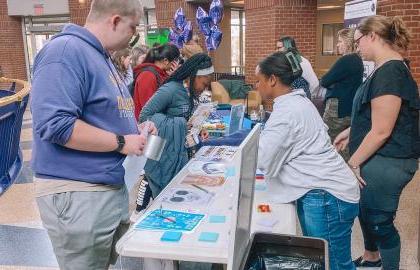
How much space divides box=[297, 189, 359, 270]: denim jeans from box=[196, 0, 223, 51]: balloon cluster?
766cm

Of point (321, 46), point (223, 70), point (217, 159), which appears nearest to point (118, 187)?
point (217, 159)

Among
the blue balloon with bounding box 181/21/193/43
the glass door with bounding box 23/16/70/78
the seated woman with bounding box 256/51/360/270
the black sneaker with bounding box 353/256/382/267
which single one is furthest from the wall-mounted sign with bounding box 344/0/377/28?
the glass door with bounding box 23/16/70/78

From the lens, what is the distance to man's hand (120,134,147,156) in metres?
1.51

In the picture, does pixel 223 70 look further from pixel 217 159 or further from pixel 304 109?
pixel 304 109

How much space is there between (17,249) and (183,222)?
1.92 m

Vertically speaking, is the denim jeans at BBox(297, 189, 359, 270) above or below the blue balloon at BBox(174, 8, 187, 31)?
below

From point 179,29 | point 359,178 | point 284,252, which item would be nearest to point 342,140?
point 359,178

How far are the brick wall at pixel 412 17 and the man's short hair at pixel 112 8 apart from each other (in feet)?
12.2

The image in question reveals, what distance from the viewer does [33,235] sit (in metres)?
3.25

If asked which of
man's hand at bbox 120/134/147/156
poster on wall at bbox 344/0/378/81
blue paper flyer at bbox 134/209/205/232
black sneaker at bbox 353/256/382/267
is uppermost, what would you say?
poster on wall at bbox 344/0/378/81

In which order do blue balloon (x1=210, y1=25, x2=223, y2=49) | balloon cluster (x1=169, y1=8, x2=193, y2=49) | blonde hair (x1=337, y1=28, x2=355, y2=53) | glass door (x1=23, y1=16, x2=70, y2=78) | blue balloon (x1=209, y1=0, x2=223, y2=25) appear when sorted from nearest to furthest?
blonde hair (x1=337, y1=28, x2=355, y2=53), blue balloon (x1=209, y1=0, x2=223, y2=25), blue balloon (x1=210, y1=25, x2=223, y2=49), balloon cluster (x1=169, y1=8, x2=193, y2=49), glass door (x1=23, y1=16, x2=70, y2=78)

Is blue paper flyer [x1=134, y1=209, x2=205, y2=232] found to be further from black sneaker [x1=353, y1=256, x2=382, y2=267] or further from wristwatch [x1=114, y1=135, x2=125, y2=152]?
black sneaker [x1=353, y1=256, x2=382, y2=267]

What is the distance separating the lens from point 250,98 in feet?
24.4

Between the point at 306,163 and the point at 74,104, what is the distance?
1.02 meters
